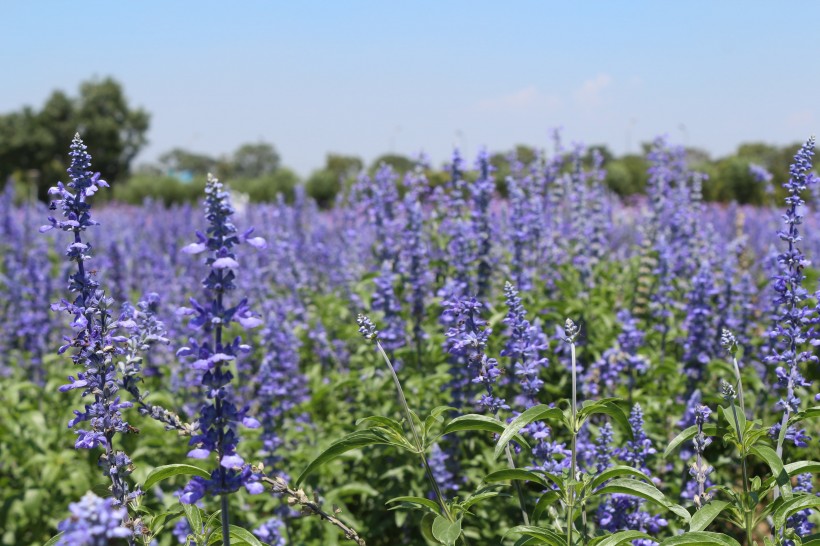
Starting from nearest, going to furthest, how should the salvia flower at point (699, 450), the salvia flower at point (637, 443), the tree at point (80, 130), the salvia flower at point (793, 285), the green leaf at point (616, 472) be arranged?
the green leaf at point (616, 472) → the salvia flower at point (699, 450) → the salvia flower at point (793, 285) → the salvia flower at point (637, 443) → the tree at point (80, 130)

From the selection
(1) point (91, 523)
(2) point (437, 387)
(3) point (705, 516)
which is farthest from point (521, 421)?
(2) point (437, 387)

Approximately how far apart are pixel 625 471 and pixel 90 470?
497 centimetres

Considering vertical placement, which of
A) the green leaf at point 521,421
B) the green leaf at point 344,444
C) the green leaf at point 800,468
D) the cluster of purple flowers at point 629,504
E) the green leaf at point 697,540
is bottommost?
the cluster of purple flowers at point 629,504

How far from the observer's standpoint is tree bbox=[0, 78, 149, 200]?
77.1 metres

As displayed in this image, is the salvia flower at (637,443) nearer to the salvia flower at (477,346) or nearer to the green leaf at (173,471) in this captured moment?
the salvia flower at (477,346)

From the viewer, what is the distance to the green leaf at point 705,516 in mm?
2354

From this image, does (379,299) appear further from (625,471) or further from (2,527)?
(625,471)

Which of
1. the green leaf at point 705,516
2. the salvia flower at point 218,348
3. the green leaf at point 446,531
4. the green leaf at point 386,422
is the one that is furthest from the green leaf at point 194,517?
the green leaf at point 705,516

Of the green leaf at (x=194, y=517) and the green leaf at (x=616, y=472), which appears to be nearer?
the green leaf at (x=616, y=472)

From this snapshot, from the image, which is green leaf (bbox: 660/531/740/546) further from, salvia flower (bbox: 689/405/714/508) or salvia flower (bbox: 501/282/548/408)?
salvia flower (bbox: 501/282/548/408)

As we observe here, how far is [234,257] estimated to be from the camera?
7.14ft

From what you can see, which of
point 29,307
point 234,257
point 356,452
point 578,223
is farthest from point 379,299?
point 29,307

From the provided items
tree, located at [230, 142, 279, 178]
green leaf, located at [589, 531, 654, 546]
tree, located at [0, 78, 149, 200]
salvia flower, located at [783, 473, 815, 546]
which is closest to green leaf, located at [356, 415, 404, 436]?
green leaf, located at [589, 531, 654, 546]

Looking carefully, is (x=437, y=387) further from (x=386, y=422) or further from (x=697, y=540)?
(x=697, y=540)
